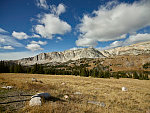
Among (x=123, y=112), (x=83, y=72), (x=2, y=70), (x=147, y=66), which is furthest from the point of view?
(x=147, y=66)

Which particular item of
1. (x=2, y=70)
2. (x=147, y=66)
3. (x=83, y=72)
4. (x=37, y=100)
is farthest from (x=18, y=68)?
(x=147, y=66)

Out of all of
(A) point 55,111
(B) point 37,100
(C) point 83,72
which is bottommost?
(C) point 83,72

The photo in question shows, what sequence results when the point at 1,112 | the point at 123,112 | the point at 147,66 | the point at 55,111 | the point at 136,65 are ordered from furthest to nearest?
the point at 136,65 → the point at 147,66 → the point at 123,112 → the point at 55,111 → the point at 1,112

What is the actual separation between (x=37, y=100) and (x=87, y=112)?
4.32 metres

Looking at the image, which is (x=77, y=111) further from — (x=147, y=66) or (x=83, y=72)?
(x=147, y=66)

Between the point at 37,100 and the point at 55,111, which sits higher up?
the point at 37,100

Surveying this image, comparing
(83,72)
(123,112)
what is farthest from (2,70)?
(123,112)

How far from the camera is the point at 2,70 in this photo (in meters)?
67.4

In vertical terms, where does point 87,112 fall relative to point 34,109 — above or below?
below

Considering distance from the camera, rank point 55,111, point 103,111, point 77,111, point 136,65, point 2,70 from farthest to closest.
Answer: point 136,65 < point 2,70 < point 103,111 < point 77,111 < point 55,111

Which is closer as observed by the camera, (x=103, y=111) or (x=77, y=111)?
(x=77, y=111)

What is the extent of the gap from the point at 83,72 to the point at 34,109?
260 feet

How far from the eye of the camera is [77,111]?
6688 millimetres

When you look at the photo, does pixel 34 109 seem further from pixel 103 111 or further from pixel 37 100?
pixel 103 111
